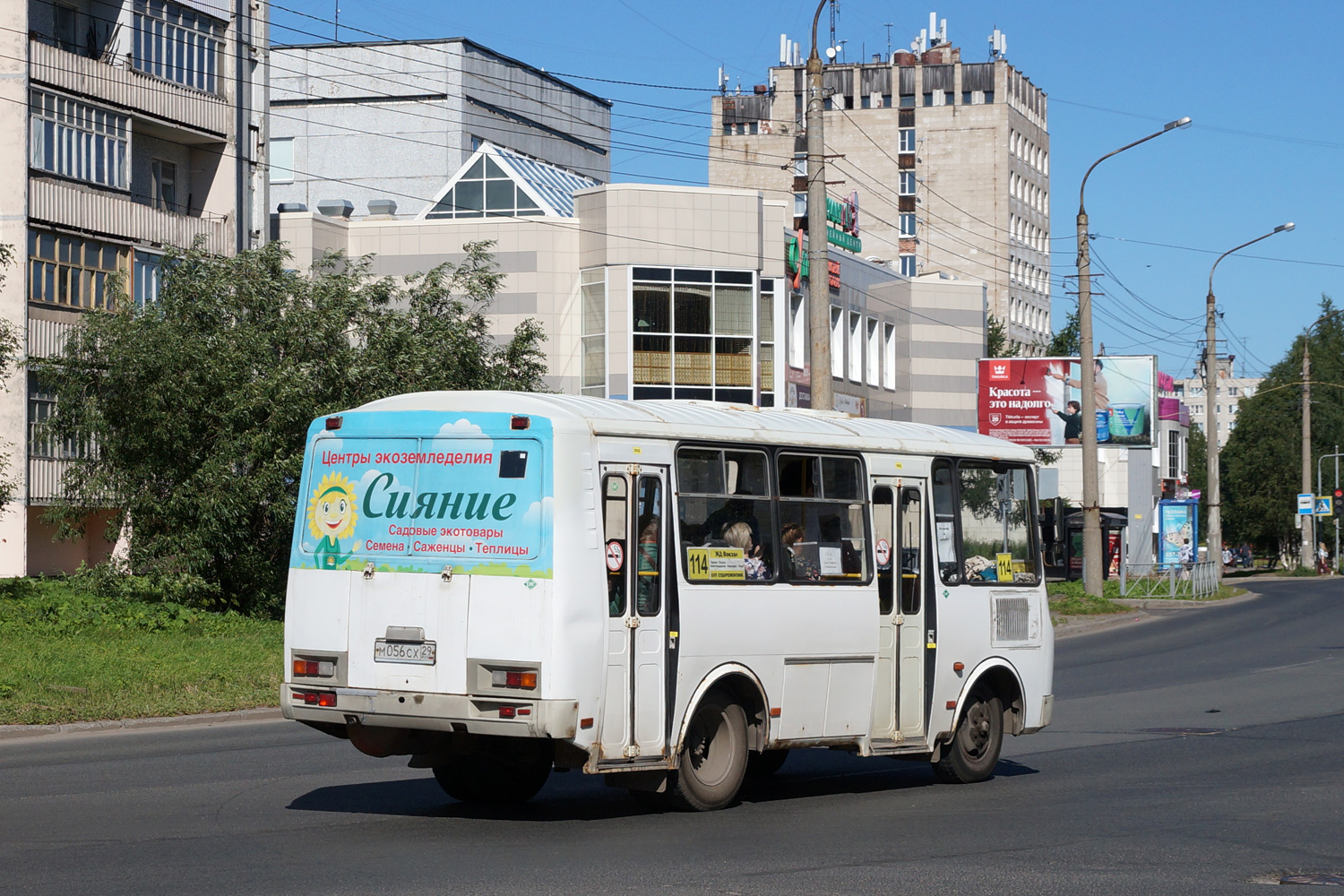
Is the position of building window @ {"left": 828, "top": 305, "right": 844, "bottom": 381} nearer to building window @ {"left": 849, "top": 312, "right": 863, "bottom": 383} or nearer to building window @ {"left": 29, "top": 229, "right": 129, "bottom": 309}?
building window @ {"left": 849, "top": 312, "right": 863, "bottom": 383}

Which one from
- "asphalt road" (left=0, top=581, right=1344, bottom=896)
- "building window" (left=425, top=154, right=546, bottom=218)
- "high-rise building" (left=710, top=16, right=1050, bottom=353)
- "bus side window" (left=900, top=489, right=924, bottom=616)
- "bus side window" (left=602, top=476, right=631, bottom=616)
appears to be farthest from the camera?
"high-rise building" (left=710, top=16, right=1050, bottom=353)

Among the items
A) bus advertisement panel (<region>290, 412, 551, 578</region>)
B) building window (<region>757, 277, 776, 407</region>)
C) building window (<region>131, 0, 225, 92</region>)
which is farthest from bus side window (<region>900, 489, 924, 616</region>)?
building window (<region>757, 277, 776, 407</region>)

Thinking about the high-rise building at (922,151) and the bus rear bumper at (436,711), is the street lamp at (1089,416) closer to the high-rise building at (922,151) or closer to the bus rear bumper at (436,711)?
the bus rear bumper at (436,711)

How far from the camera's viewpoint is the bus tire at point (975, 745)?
1276 cm

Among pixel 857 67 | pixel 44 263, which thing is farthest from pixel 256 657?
pixel 857 67

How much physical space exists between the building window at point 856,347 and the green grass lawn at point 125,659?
34348mm

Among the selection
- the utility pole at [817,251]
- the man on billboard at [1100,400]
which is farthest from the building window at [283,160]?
the utility pole at [817,251]

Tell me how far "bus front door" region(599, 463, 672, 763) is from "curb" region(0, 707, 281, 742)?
26.2 feet

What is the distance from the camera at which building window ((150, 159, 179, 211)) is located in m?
44.1

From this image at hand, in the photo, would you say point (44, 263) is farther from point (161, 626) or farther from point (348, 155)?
point (348, 155)

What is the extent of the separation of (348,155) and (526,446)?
207 feet

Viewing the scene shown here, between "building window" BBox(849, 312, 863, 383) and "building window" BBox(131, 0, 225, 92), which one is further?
"building window" BBox(849, 312, 863, 383)

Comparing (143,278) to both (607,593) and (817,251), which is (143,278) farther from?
(607,593)

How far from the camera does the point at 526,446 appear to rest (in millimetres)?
10055
